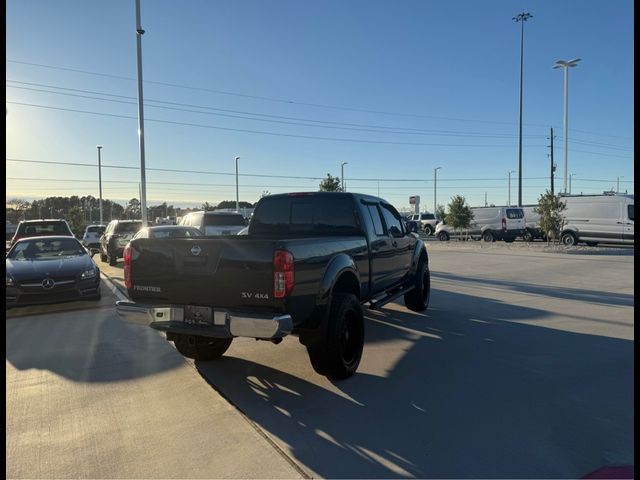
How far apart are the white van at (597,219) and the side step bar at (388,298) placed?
53.9 feet

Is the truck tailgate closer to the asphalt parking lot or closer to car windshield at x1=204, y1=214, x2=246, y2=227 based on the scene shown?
the asphalt parking lot

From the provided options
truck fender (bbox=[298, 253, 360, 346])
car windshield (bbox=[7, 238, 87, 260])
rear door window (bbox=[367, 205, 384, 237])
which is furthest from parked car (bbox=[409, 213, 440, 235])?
truck fender (bbox=[298, 253, 360, 346])

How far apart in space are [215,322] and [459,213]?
2379 centimetres

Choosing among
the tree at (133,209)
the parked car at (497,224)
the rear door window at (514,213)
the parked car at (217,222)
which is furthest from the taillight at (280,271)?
the tree at (133,209)

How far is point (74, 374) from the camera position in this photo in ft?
16.4

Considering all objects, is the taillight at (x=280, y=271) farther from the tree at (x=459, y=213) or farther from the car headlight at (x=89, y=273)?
the tree at (x=459, y=213)

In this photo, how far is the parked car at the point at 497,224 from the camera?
26266mm

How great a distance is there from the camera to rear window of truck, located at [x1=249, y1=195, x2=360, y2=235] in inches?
233

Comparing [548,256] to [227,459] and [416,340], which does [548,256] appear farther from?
[227,459]

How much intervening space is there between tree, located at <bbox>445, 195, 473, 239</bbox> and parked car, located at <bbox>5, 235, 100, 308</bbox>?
20.6 m

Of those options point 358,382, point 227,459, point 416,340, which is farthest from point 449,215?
point 227,459

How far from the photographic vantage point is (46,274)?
8359 millimetres

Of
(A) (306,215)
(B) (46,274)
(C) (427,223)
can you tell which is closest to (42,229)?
(B) (46,274)

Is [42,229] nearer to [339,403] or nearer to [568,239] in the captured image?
[339,403]
